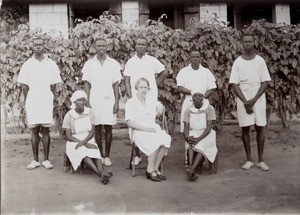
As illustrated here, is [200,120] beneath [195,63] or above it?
beneath

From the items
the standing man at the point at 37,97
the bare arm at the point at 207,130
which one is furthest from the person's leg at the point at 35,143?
the bare arm at the point at 207,130

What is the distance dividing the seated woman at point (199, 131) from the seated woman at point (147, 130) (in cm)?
31

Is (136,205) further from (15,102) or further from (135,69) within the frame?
(15,102)

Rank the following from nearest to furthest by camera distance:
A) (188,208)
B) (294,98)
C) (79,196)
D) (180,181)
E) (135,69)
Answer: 1. (188,208)
2. (79,196)
3. (180,181)
4. (135,69)
5. (294,98)

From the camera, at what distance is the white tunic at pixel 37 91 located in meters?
5.11

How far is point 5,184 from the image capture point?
4.33m

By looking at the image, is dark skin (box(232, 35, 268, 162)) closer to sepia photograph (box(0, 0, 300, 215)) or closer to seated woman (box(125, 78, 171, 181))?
sepia photograph (box(0, 0, 300, 215))

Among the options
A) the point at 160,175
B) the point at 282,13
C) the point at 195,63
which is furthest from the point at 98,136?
the point at 282,13

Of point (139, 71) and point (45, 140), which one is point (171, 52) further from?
point (45, 140)

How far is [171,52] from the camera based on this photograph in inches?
257

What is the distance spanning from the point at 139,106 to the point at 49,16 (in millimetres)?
2856

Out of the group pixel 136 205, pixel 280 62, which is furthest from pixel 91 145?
pixel 280 62

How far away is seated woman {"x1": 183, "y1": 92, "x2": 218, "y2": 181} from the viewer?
4965mm

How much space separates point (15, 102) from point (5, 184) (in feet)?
7.41
